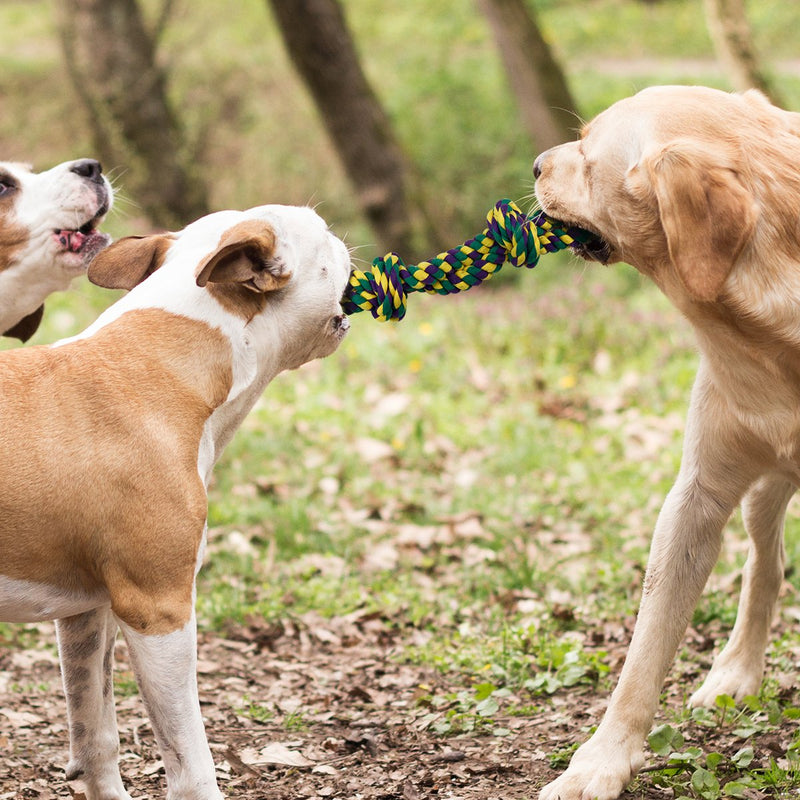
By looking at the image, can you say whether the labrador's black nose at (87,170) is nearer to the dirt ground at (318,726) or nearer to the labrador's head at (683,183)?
the labrador's head at (683,183)

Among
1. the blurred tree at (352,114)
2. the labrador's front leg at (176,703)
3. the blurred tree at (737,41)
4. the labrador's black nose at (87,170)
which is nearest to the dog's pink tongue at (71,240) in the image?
the labrador's black nose at (87,170)

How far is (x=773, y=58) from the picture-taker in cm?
2053

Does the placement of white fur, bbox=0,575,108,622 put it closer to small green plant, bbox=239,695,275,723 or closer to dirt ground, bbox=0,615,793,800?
dirt ground, bbox=0,615,793,800

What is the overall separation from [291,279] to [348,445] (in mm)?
4397

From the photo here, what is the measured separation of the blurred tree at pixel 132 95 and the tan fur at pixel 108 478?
9.57 metres

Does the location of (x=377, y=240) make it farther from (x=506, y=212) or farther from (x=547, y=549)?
(x=506, y=212)

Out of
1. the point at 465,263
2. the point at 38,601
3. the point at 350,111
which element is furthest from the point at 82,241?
the point at 350,111

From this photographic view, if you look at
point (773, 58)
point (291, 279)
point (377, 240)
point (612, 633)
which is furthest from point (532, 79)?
point (773, 58)

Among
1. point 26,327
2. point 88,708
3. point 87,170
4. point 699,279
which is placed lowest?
point 88,708

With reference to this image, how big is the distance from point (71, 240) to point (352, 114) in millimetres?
7602

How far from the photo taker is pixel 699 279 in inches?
121

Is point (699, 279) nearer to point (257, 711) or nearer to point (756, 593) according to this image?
point (756, 593)

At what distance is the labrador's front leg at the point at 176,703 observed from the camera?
3008 mm

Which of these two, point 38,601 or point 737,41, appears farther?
point 737,41
